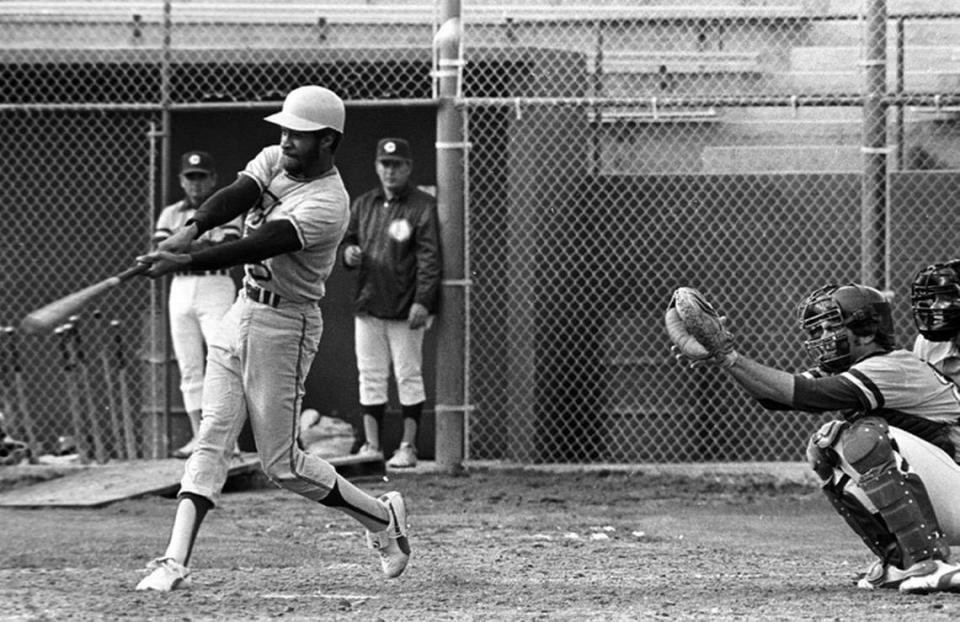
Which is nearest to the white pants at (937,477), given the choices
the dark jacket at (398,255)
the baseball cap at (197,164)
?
the dark jacket at (398,255)

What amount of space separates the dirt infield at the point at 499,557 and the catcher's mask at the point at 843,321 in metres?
0.83

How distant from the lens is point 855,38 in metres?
11.0

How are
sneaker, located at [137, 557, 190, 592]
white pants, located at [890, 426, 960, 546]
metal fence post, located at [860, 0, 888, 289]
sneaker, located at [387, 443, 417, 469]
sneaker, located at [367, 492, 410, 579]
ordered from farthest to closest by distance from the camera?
sneaker, located at [387, 443, 417, 469] < metal fence post, located at [860, 0, 888, 289] < sneaker, located at [367, 492, 410, 579] < sneaker, located at [137, 557, 190, 592] < white pants, located at [890, 426, 960, 546]

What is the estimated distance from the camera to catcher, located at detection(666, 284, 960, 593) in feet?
17.6

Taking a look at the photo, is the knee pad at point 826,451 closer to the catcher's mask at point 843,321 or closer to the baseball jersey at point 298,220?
the catcher's mask at point 843,321

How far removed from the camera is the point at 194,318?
1040 cm

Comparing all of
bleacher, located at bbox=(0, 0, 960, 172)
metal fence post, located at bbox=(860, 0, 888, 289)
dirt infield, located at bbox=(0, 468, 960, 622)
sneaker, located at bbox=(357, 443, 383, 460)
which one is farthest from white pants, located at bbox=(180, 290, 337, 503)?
bleacher, located at bbox=(0, 0, 960, 172)

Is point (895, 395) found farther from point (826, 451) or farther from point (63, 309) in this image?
point (63, 309)

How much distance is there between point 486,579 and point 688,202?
4726 millimetres

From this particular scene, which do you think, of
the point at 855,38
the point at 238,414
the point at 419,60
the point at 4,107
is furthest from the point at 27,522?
the point at 855,38

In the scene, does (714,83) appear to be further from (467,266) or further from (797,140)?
(467,266)

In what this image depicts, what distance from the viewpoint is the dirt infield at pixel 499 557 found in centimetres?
541

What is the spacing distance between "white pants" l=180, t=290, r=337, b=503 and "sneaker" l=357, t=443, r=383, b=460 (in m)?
3.94

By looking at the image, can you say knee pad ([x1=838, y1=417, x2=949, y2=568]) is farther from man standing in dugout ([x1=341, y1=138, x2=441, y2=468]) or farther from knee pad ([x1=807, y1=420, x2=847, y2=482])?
man standing in dugout ([x1=341, y1=138, x2=441, y2=468])
